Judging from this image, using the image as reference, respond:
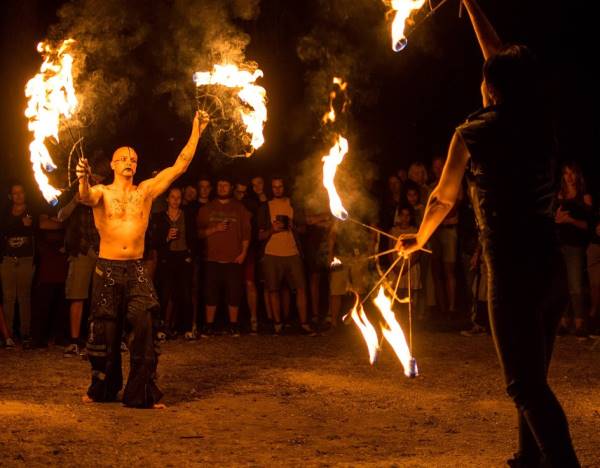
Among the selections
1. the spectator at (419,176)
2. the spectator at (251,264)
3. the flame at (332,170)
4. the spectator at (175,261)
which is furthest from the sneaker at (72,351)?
the spectator at (419,176)

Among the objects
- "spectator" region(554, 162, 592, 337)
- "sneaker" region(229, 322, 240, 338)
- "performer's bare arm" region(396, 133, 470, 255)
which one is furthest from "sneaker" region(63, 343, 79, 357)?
"performer's bare arm" region(396, 133, 470, 255)

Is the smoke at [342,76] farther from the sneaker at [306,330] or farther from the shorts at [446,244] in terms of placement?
the sneaker at [306,330]

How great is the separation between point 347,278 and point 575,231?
2937 millimetres

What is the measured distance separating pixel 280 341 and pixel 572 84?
9208mm

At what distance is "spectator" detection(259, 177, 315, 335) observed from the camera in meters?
11.7

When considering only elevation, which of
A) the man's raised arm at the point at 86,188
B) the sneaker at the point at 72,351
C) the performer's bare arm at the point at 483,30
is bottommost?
the sneaker at the point at 72,351

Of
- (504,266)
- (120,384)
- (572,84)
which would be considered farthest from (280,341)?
(572,84)

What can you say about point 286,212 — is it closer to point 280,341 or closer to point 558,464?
point 280,341

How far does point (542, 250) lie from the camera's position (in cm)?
389

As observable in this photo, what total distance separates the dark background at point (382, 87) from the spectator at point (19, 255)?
1.51 metres

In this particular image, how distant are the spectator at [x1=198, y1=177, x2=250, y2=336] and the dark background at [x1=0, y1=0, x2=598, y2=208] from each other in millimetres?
2330

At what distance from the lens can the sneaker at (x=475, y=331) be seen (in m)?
11.2

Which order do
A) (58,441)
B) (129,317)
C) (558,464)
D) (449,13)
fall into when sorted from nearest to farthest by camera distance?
(558,464)
(58,441)
(129,317)
(449,13)

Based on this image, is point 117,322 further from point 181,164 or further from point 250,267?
point 250,267
